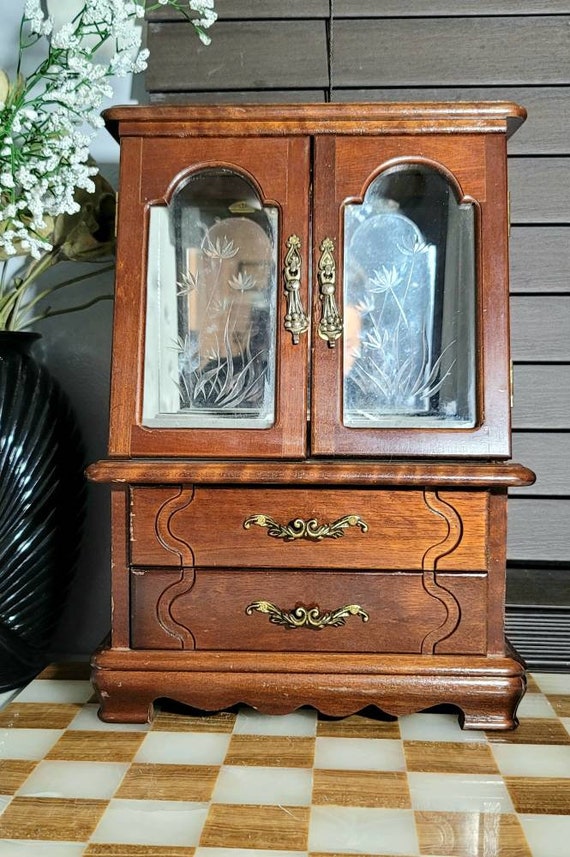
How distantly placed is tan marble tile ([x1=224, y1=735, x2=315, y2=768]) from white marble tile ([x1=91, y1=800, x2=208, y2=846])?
14 cm

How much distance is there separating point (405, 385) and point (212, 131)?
0.51 meters

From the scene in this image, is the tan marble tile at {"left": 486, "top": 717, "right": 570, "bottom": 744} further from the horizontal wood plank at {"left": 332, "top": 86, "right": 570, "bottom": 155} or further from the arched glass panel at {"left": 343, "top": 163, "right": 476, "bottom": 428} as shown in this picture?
the horizontal wood plank at {"left": 332, "top": 86, "right": 570, "bottom": 155}

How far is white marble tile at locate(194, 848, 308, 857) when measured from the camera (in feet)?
3.36

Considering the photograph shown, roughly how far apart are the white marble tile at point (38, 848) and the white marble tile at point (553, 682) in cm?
89

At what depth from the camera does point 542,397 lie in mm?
1712

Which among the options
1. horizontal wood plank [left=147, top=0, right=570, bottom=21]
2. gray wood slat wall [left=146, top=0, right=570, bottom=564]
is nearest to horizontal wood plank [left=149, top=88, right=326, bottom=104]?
gray wood slat wall [left=146, top=0, right=570, bottom=564]

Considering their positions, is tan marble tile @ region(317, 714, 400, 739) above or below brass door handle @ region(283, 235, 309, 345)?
below

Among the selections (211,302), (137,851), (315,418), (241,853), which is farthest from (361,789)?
(211,302)

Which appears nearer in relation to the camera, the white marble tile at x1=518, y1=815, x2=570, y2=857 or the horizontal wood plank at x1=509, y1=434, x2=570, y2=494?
the white marble tile at x1=518, y1=815, x2=570, y2=857

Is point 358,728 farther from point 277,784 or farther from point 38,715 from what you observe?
point 38,715

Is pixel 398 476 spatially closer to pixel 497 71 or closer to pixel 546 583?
pixel 546 583

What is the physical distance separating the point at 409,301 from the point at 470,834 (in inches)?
31.2

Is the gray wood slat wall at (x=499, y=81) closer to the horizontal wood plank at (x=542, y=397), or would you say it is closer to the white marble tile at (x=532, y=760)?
the horizontal wood plank at (x=542, y=397)

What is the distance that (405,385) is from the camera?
54.9 inches
